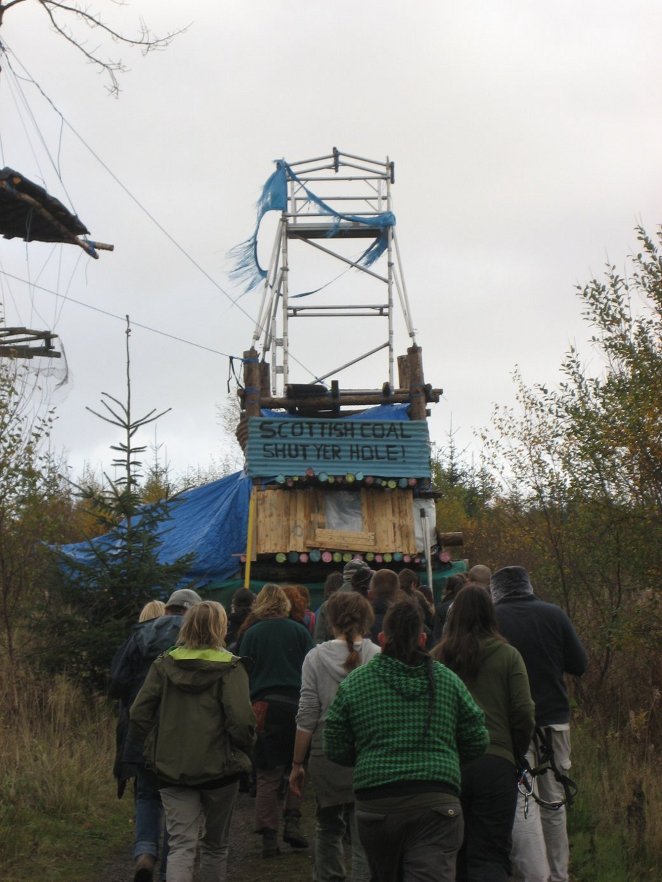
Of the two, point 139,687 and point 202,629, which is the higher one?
point 202,629

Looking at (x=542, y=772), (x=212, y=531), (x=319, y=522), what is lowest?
(x=542, y=772)

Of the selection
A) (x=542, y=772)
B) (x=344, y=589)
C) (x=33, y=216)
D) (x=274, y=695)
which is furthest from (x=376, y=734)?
(x=33, y=216)

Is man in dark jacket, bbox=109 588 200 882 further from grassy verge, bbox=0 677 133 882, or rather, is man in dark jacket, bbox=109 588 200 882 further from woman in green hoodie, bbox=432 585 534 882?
woman in green hoodie, bbox=432 585 534 882

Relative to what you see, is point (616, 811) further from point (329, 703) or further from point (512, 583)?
point (329, 703)

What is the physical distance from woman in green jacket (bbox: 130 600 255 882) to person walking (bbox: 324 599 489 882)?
148 cm

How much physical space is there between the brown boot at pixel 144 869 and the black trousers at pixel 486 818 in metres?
2.27

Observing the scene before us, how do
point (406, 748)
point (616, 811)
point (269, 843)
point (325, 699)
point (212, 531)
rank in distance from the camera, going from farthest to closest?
point (212, 531) → point (616, 811) → point (269, 843) → point (325, 699) → point (406, 748)

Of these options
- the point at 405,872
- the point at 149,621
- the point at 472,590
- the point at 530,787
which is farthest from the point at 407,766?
the point at 149,621

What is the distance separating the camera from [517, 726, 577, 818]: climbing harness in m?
6.38

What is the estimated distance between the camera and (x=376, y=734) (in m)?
4.97

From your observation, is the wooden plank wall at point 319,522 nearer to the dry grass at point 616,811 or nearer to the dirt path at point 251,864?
the dry grass at point 616,811

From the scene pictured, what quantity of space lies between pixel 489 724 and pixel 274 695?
327 centimetres

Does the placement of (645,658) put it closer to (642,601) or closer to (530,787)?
(642,601)

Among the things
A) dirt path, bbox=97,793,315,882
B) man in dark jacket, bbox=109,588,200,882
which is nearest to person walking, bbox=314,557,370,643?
dirt path, bbox=97,793,315,882
